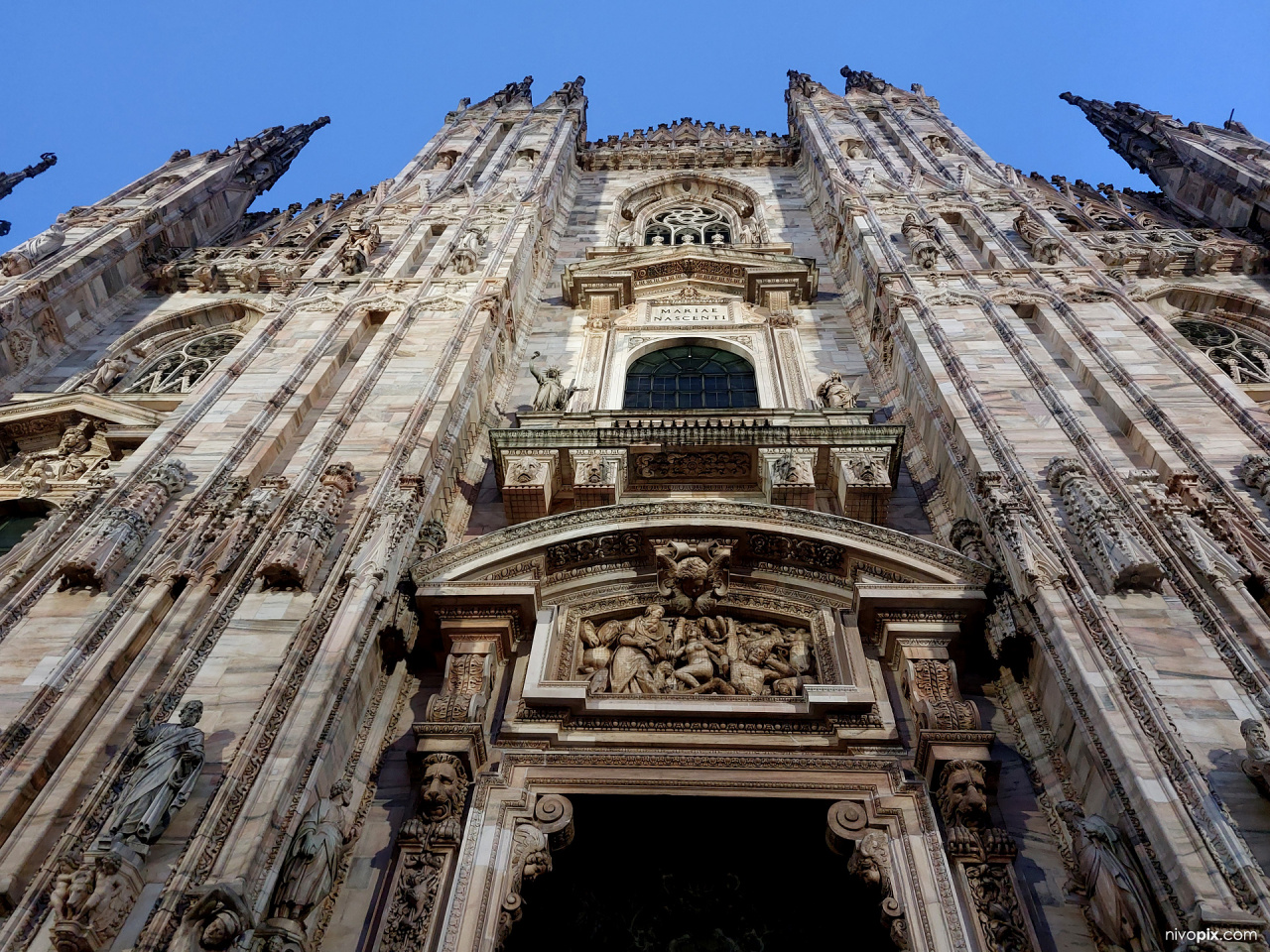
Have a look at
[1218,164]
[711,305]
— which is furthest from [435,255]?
[1218,164]

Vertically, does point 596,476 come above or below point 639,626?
above

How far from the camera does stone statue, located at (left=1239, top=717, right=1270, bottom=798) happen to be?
6359mm

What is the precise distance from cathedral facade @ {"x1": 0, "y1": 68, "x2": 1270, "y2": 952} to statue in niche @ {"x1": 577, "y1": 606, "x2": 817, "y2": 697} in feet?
0.19

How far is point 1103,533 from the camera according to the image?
28.9ft

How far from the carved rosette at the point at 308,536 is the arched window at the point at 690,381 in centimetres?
659

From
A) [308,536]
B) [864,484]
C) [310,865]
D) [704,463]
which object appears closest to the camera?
[310,865]

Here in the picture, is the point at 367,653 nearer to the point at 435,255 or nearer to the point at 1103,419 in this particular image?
the point at 1103,419

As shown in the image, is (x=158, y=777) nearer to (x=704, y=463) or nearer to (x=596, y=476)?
(x=596, y=476)

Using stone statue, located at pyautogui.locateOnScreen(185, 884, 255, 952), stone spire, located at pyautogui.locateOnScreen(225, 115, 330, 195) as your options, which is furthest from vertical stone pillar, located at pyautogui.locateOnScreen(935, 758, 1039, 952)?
stone spire, located at pyautogui.locateOnScreen(225, 115, 330, 195)

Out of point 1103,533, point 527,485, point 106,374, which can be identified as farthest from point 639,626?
point 106,374

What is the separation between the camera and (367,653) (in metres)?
8.37

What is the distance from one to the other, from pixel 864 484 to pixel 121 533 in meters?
8.40

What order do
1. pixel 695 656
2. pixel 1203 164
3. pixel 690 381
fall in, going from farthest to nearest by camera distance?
A: pixel 1203 164, pixel 690 381, pixel 695 656

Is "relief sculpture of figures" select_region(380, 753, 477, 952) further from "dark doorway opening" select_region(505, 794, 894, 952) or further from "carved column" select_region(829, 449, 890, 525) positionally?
"carved column" select_region(829, 449, 890, 525)
